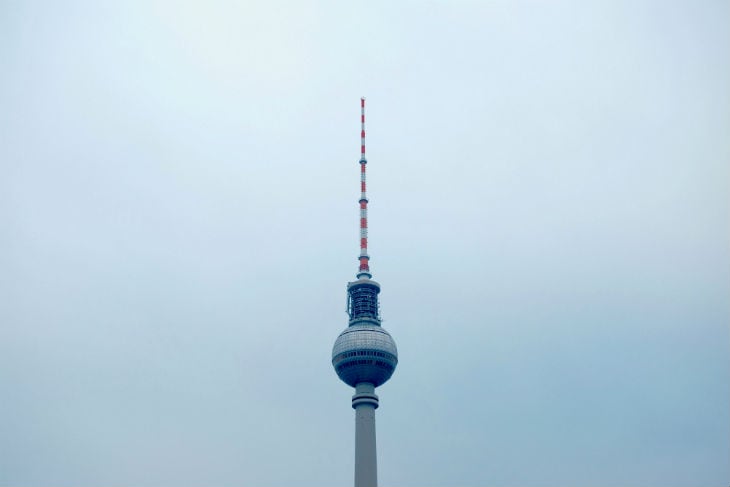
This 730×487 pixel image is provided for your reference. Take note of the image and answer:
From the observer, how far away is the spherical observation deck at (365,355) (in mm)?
181500

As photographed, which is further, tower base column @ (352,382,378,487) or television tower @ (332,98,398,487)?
television tower @ (332,98,398,487)

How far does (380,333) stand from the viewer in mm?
184875

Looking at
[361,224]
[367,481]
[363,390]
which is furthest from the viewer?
[361,224]

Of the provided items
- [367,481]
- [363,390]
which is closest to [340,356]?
[363,390]

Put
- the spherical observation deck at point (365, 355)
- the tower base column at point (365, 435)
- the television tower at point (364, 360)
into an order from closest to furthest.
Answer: the tower base column at point (365, 435) < the television tower at point (364, 360) < the spherical observation deck at point (365, 355)

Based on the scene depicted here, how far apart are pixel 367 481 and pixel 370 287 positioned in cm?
4119

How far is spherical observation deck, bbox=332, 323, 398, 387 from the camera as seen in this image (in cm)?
18150

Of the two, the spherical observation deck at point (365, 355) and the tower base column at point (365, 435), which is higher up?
the spherical observation deck at point (365, 355)

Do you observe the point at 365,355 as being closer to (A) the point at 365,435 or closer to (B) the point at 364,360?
(B) the point at 364,360

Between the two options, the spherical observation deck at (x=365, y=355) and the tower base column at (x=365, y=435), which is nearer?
the tower base column at (x=365, y=435)

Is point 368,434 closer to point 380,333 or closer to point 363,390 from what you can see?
point 363,390

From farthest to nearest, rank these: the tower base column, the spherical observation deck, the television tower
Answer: the spherical observation deck, the television tower, the tower base column

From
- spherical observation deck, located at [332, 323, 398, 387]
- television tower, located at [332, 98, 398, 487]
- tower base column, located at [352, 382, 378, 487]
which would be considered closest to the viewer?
tower base column, located at [352, 382, 378, 487]

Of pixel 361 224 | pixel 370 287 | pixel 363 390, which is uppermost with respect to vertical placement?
pixel 361 224
